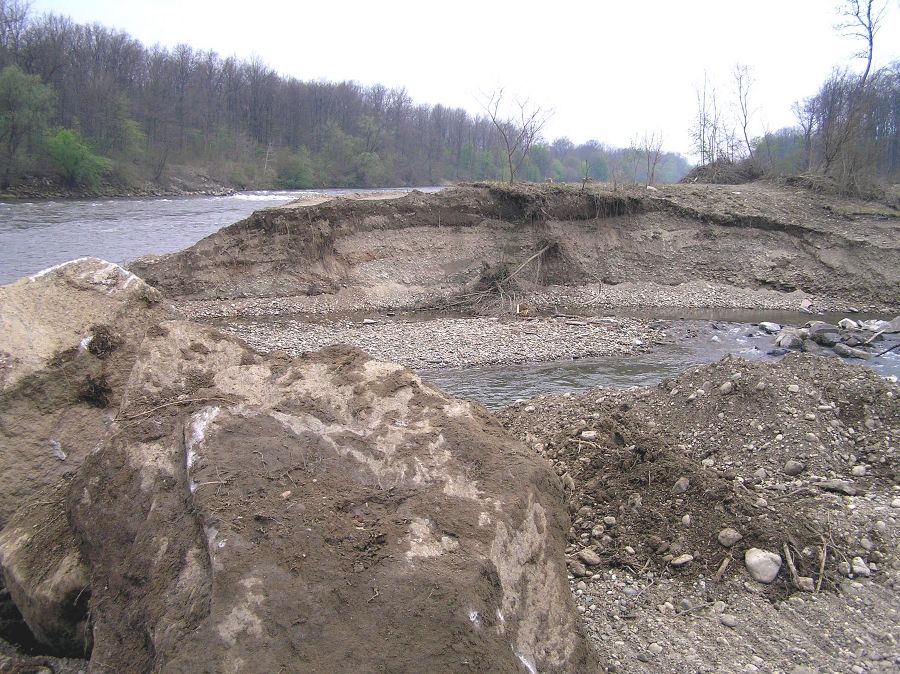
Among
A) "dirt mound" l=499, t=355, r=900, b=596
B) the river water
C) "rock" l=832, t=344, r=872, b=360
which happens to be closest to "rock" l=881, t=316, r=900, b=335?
the river water

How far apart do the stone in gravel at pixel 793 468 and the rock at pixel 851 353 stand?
8.21m

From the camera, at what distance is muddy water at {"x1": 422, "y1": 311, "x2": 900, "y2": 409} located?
10523 mm

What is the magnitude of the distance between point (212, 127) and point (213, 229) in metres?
41.6

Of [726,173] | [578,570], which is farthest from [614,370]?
[726,173]

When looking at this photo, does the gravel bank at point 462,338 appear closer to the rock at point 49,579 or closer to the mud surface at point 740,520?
the mud surface at point 740,520

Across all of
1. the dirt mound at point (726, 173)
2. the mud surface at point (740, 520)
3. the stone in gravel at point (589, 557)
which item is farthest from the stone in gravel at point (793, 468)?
the dirt mound at point (726, 173)

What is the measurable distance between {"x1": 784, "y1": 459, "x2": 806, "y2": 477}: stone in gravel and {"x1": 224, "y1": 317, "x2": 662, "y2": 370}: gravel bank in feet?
22.0

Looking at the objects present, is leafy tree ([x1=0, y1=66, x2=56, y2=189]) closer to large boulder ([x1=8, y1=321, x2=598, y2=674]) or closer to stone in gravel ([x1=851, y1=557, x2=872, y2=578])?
large boulder ([x1=8, y1=321, x2=598, y2=674])

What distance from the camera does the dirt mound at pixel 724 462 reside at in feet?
14.1

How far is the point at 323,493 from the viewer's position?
2750 millimetres

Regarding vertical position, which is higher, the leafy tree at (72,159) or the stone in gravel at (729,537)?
the leafy tree at (72,159)

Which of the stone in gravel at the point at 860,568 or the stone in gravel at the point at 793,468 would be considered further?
the stone in gravel at the point at 793,468

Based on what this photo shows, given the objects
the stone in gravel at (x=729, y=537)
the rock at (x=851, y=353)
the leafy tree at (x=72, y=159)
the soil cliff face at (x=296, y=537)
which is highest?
the leafy tree at (x=72, y=159)

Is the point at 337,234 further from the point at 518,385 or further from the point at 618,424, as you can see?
the point at 618,424
